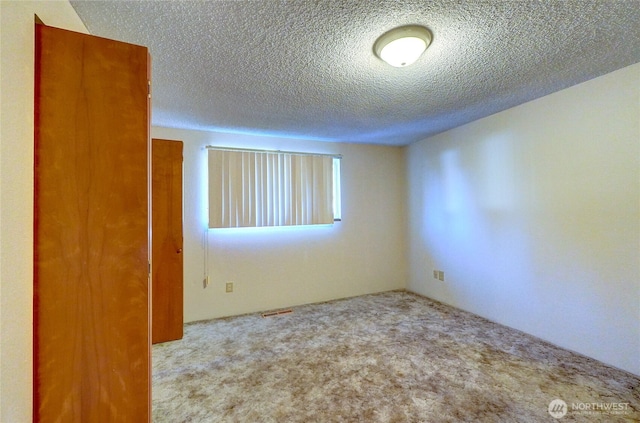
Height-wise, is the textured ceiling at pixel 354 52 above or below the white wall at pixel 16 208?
above

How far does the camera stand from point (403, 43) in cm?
154

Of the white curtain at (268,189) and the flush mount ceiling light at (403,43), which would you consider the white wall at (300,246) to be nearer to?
the white curtain at (268,189)

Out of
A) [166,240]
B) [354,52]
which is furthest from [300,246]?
[354,52]

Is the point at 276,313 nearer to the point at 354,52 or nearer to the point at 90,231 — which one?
the point at 90,231

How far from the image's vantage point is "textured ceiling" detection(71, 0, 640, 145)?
1372 mm

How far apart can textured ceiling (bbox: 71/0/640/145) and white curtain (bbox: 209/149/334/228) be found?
73 cm

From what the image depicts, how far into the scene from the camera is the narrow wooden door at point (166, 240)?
8.69ft

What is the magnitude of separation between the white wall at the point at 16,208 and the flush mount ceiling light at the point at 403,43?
5.15 ft

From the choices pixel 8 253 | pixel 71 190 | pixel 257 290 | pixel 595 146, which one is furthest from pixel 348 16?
pixel 257 290

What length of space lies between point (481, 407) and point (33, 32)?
9.47 feet

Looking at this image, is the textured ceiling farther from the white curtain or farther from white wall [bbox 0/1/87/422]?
the white curtain

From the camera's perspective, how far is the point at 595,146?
2.19 meters

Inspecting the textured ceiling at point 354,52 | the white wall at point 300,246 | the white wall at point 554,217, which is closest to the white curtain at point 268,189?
the white wall at point 300,246

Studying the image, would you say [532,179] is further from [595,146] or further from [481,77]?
[481,77]
